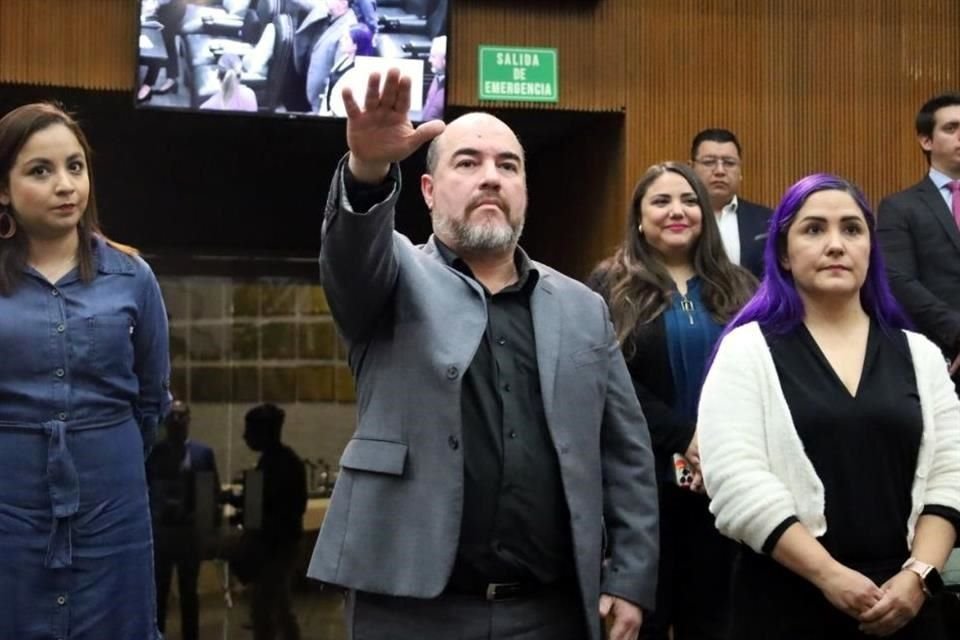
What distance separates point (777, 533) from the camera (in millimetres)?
2121

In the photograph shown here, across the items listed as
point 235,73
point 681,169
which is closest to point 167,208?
point 235,73

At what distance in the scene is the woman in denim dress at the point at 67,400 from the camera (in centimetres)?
230

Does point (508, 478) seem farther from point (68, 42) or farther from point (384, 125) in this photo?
point (68, 42)

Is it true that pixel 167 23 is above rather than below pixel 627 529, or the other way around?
above

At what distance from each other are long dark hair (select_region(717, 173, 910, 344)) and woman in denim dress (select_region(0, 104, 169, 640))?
1220mm

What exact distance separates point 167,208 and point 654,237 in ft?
14.0

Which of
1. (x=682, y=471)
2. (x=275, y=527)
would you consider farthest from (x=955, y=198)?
(x=275, y=527)

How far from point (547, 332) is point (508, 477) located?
268mm

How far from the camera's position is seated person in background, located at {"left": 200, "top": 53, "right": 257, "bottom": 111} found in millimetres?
4625

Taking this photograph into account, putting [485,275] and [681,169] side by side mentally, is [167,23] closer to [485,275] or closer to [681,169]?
[681,169]

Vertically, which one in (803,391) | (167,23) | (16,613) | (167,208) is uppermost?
(167,23)

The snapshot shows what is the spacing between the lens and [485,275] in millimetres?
2164

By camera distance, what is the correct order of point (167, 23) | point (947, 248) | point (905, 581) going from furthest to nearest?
point (167, 23) < point (947, 248) < point (905, 581)

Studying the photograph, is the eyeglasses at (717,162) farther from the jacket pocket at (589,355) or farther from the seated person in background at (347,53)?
the jacket pocket at (589,355)
